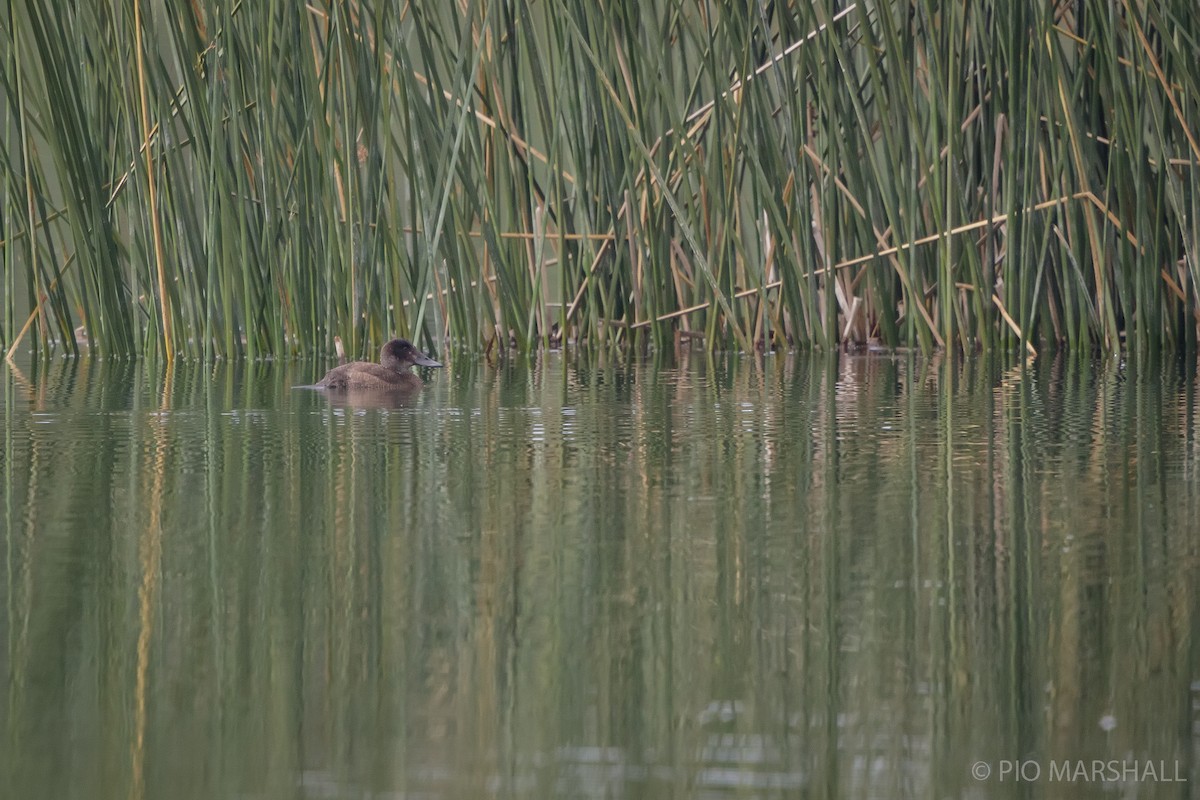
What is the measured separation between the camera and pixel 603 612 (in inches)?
94.7

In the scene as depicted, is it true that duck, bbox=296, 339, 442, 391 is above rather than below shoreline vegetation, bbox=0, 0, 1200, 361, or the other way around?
below

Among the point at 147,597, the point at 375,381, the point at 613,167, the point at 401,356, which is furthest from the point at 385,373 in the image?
the point at 147,597

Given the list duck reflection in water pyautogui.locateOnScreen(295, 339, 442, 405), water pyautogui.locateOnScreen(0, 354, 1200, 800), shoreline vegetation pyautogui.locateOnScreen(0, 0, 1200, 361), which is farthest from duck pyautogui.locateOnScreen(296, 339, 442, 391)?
water pyautogui.locateOnScreen(0, 354, 1200, 800)

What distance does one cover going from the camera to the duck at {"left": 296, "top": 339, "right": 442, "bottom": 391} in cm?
600

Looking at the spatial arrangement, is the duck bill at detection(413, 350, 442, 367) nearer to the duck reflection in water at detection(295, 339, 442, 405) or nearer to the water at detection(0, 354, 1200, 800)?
the duck reflection in water at detection(295, 339, 442, 405)

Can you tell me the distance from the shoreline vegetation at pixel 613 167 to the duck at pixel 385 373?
78 centimetres

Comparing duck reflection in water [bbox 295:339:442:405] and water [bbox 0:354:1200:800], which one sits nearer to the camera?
water [bbox 0:354:1200:800]

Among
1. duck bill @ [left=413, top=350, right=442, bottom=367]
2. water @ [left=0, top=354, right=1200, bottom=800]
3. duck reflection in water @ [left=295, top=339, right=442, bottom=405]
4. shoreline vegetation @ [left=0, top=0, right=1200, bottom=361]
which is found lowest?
water @ [left=0, top=354, right=1200, bottom=800]

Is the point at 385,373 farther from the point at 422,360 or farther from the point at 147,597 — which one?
the point at 147,597

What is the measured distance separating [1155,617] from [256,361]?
5.63 m

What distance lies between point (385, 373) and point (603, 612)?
3.84 m

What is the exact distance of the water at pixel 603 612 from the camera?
1.76m

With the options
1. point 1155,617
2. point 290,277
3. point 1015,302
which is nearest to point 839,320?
point 1015,302

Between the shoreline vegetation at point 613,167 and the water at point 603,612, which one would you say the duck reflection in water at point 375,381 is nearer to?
the shoreline vegetation at point 613,167
